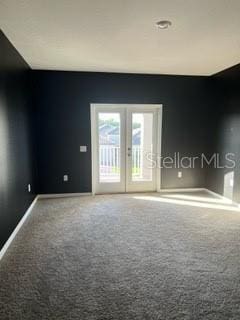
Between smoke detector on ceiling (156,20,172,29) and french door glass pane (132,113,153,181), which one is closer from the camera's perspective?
smoke detector on ceiling (156,20,172,29)

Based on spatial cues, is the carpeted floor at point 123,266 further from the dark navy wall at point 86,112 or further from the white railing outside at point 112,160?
the white railing outside at point 112,160

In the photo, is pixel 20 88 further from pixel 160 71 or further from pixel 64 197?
pixel 160 71

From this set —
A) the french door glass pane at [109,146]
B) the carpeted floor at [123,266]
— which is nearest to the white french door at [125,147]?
the french door glass pane at [109,146]

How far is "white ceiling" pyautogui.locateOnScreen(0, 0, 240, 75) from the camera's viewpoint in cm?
230

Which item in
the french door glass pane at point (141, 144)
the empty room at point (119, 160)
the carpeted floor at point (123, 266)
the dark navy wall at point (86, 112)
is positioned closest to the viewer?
the carpeted floor at point (123, 266)

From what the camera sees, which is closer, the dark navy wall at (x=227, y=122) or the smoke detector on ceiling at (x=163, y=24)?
the smoke detector on ceiling at (x=163, y=24)

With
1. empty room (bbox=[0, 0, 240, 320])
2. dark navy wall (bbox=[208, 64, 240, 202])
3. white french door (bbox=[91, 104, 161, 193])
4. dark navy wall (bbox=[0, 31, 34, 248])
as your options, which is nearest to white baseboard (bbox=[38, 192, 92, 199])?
empty room (bbox=[0, 0, 240, 320])

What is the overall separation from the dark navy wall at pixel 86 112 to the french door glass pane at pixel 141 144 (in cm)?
33

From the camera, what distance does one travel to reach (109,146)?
17.3 feet

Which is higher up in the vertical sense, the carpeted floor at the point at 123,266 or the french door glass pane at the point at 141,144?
the french door glass pane at the point at 141,144

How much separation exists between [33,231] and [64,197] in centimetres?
168

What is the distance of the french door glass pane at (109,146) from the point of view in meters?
5.18

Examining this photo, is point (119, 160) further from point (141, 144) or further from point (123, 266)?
point (123, 266)

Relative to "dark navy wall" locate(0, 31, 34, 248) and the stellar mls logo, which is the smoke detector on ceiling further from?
the stellar mls logo
